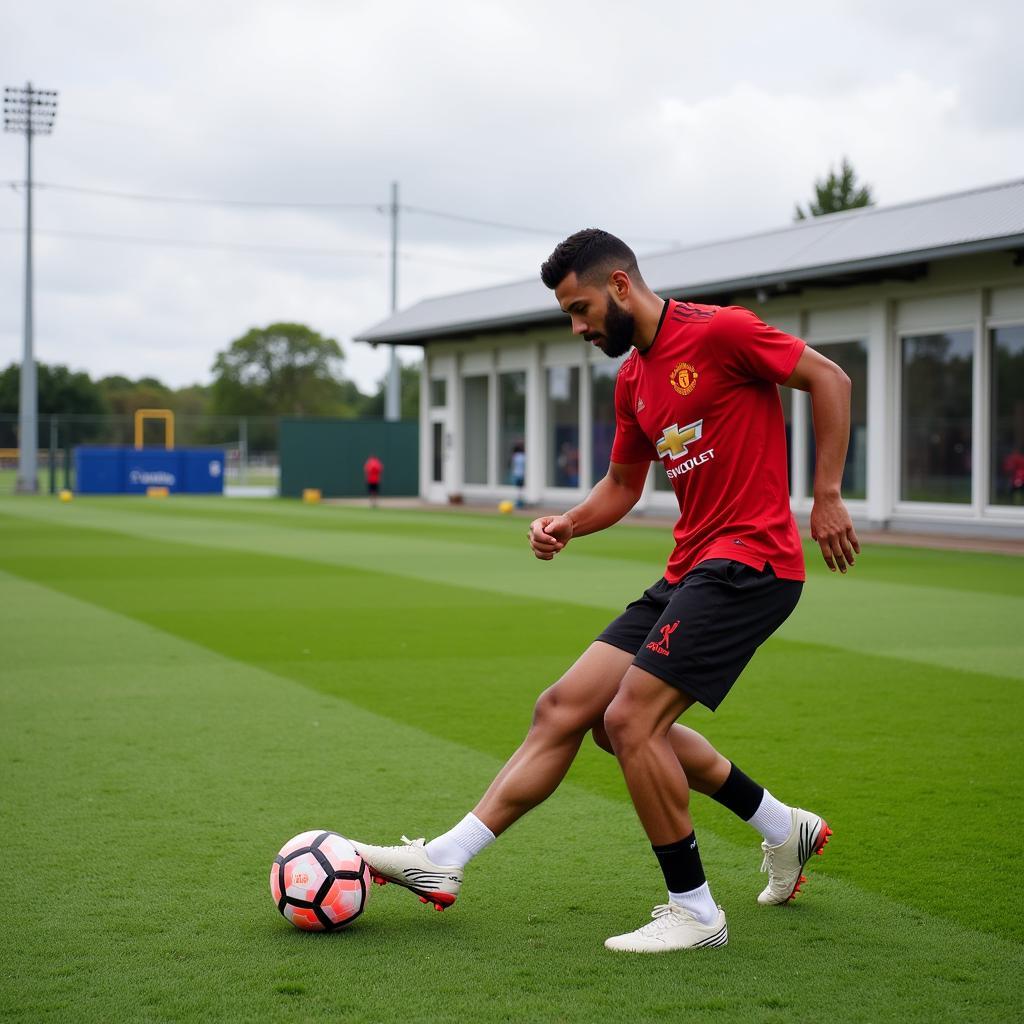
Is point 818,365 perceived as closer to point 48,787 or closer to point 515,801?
point 515,801

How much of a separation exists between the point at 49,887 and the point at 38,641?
6.64m

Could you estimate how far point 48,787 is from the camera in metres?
6.24

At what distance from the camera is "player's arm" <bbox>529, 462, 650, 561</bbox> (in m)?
4.76

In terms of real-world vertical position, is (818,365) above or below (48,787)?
above

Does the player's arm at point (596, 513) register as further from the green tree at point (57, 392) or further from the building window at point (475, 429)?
the green tree at point (57, 392)

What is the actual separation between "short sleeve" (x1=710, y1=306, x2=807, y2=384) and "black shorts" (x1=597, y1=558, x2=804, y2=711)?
0.59 m

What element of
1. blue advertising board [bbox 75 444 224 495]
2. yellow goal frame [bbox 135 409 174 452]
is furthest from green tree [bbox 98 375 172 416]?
blue advertising board [bbox 75 444 224 495]

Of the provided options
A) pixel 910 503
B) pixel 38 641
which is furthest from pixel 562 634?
pixel 910 503

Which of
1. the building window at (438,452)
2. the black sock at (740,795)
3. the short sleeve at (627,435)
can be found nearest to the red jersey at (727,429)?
the short sleeve at (627,435)

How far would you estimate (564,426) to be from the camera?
3503 centimetres

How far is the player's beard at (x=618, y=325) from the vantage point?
14.4ft

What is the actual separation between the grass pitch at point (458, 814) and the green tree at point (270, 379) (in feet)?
333

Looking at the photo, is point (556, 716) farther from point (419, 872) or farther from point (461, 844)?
point (419, 872)

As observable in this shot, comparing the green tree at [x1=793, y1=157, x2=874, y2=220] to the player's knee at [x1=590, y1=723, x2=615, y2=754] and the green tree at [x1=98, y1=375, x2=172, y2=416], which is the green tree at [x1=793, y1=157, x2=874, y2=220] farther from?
the player's knee at [x1=590, y1=723, x2=615, y2=754]
